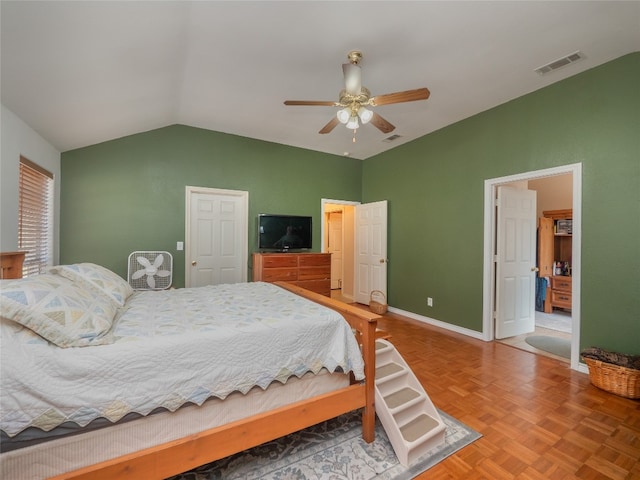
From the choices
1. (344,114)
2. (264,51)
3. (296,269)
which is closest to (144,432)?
(344,114)

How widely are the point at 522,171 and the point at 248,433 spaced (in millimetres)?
3650

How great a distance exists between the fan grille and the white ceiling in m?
1.51

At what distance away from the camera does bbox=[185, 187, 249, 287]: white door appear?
4164 mm

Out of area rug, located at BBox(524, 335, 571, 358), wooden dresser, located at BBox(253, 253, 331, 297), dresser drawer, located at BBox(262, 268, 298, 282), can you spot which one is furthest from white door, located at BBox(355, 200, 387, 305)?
area rug, located at BBox(524, 335, 571, 358)

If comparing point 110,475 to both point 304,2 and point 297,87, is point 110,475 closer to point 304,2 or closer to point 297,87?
point 304,2

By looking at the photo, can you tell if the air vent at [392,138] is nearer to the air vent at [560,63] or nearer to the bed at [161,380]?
the air vent at [560,63]

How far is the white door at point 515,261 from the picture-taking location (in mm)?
3629

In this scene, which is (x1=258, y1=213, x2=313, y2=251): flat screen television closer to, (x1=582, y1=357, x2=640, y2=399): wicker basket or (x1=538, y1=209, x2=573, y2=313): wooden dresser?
(x1=582, y1=357, x2=640, y2=399): wicker basket

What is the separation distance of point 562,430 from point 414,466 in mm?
1128

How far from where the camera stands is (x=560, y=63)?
2623mm

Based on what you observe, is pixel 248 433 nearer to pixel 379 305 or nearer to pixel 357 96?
pixel 357 96

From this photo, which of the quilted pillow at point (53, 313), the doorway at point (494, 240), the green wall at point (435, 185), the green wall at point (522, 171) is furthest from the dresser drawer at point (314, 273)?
the quilted pillow at point (53, 313)

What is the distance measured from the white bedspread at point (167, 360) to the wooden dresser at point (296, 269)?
2224 millimetres

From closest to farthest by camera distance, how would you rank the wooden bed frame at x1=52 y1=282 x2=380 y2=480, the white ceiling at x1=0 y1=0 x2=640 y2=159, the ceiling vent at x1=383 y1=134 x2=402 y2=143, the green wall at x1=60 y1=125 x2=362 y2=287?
the wooden bed frame at x1=52 y1=282 x2=380 y2=480 → the white ceiling at x1=0 y1=0 x2=640 y2=159 → the green wall at x1=60 y1=125 x2=362 y2=287 → the ceiling vent at x1=383 y1=134 x2=402 y2=143
